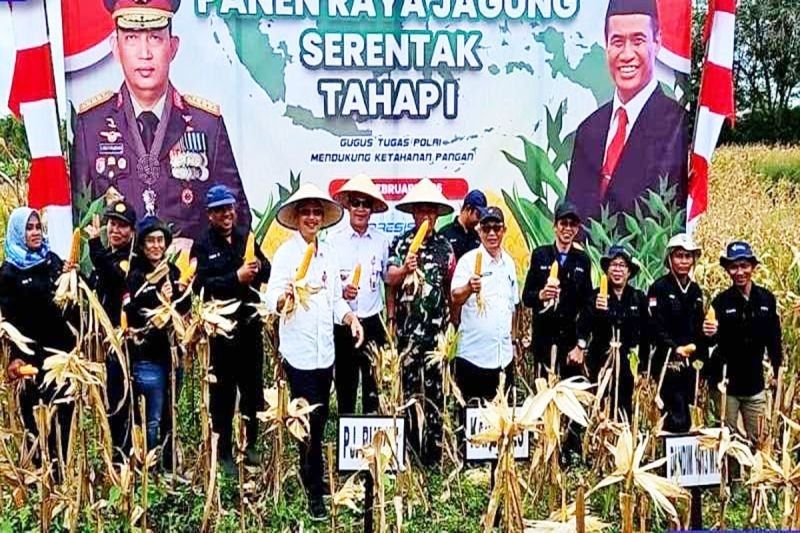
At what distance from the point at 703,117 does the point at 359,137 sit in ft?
5.42

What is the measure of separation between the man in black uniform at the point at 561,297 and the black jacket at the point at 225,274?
1.14 metres

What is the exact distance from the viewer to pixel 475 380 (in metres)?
3.79

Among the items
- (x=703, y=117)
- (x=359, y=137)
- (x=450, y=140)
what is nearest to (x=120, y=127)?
(x=359, y=137)

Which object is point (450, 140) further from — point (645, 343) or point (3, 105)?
point (3, 105)

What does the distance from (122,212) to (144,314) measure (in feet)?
1.61

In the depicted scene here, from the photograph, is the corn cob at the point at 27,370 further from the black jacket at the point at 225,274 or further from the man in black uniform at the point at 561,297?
the man in black uniform at the point at 561,297

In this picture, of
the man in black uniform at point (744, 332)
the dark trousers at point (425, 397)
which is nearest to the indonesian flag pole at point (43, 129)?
the dark trousers at point (425, 397)

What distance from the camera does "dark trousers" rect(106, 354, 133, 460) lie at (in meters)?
3.60

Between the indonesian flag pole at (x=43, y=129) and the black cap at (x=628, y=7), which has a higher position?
the black cap at (x=628, y=7)

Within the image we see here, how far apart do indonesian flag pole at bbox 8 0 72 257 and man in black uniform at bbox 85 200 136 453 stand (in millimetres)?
320

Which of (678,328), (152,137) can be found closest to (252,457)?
(152,137)

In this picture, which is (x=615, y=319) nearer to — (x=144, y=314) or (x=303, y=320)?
(x=303, y=320)

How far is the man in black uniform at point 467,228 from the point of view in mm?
3963

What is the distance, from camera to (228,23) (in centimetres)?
398
